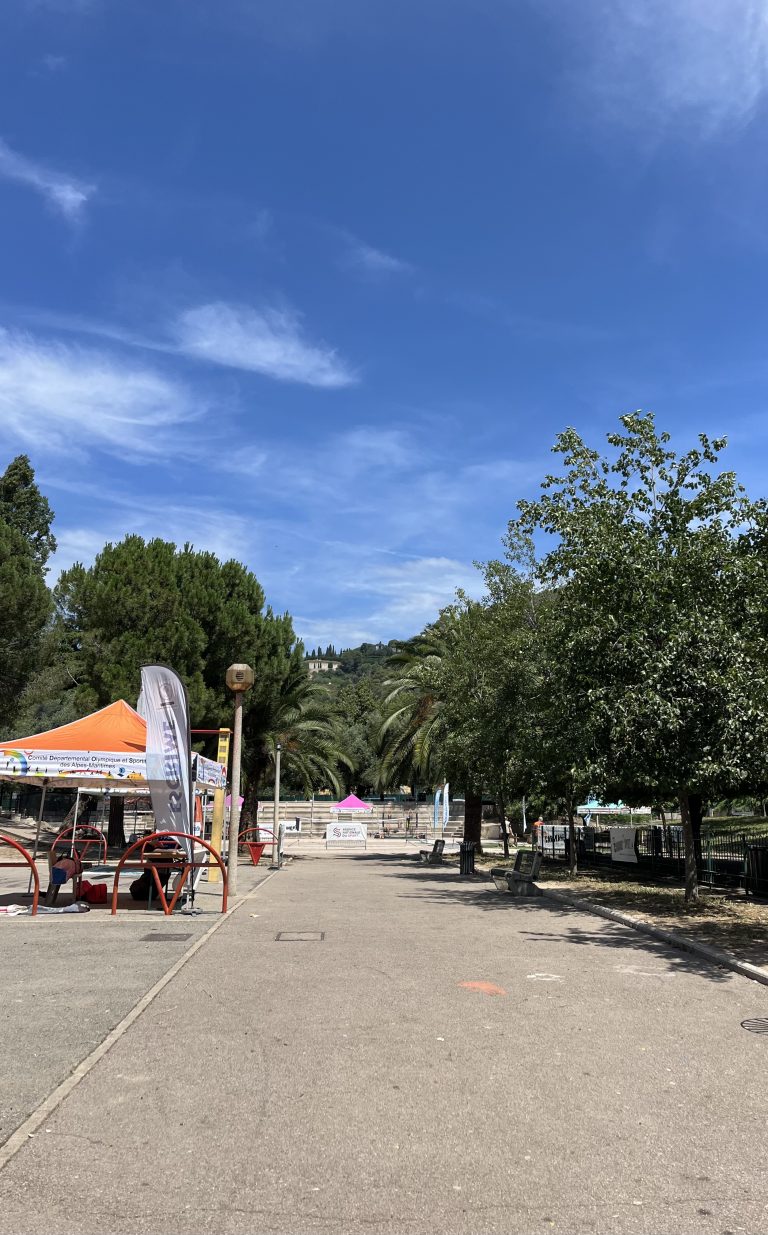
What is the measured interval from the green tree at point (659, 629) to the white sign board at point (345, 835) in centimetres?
2726

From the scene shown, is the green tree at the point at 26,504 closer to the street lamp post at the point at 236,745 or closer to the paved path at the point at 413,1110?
the street lamp post at the point at 236,745

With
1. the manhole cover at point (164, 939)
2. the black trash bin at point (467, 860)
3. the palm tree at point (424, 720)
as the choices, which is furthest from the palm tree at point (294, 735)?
the manhole cover at point (164, 939)

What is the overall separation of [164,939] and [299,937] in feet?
5.59

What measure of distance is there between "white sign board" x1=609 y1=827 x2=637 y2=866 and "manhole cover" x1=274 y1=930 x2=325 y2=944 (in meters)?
15.3

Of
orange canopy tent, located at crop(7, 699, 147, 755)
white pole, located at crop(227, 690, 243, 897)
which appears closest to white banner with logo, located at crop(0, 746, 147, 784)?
orange canopy tent, located at crop(7, 699, 147, 755)

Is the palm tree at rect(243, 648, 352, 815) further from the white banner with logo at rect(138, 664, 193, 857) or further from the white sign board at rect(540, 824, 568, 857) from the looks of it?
the white banner with logo at rect(138, 664, 193, 857)

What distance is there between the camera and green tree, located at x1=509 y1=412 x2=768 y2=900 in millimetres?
13477

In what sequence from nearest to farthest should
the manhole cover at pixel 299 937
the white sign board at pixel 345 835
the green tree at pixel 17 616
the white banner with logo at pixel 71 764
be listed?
the manhole cover at pixel 299 937, the white banner with logo at pixel 71 764, the green tree at pixel 17 616, the white sign board at pixel 345 835

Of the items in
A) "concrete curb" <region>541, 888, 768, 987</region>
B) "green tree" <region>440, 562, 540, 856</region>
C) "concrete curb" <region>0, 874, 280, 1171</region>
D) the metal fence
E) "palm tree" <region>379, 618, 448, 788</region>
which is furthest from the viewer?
"palm tree" <region>379, 618, 448, 788</region>

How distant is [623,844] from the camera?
25391 millimetres

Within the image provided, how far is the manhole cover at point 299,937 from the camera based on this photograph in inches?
438

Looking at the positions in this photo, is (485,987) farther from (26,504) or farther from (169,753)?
(26,504)

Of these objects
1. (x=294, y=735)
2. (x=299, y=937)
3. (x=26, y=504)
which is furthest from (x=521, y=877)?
(x=26, y=504)

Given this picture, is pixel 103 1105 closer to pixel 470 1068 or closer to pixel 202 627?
pixel 470 1068
